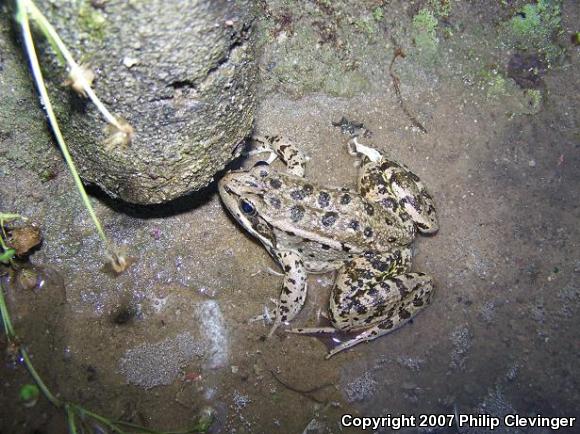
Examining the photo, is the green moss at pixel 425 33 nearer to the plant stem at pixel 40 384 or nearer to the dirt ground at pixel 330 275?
the dirt ground at pixel 330 275

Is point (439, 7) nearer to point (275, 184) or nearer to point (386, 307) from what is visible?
point (275, 184)

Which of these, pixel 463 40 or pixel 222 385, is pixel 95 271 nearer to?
pixel 222 385

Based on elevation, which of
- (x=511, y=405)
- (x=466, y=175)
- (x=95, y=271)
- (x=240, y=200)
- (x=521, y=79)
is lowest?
(x=511, y=405)

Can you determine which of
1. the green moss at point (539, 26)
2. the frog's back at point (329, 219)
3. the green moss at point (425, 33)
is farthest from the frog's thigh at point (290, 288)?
the green moss at point (539, 26)

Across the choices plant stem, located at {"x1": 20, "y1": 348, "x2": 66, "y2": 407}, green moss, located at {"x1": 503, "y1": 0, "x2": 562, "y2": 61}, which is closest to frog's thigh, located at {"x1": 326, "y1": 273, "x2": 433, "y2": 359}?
plant stem, located at {"x1": 20, "y1": 348, "x2": 66, "y2": 407}

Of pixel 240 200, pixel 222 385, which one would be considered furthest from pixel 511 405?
pixel 240 200
